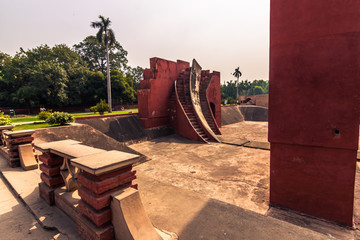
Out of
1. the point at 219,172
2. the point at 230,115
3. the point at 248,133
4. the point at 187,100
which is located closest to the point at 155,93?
Answer: the point at 187,100

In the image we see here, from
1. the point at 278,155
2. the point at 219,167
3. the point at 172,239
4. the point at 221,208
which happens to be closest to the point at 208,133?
the point at 219,167

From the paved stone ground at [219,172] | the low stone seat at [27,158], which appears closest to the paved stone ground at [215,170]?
the paved stone ground at [219,172]

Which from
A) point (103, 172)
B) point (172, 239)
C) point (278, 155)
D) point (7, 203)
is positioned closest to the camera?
point (103, 172)

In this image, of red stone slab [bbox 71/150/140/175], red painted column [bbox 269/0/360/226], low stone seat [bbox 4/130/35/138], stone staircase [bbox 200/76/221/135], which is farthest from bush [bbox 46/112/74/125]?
stone staircase [bbox 200/76/221/135]

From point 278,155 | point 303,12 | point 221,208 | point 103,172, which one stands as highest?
point 303,12

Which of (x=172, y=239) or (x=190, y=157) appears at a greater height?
(x=172, y=239)

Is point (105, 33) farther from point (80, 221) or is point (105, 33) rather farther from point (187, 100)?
point (80, 221)

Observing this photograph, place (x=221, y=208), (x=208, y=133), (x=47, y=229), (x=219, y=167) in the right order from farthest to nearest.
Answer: (x=208, y=133), (x=219, y=167), (x=221, y=208), (x=47, y=229)

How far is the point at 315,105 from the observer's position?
4.30 metres

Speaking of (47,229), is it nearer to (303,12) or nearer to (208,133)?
(303,12)

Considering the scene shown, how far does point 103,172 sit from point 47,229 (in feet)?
5.43

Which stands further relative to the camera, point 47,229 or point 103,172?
point 47,229

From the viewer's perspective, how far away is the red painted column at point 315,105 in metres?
3.93

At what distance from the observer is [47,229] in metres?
2.66
